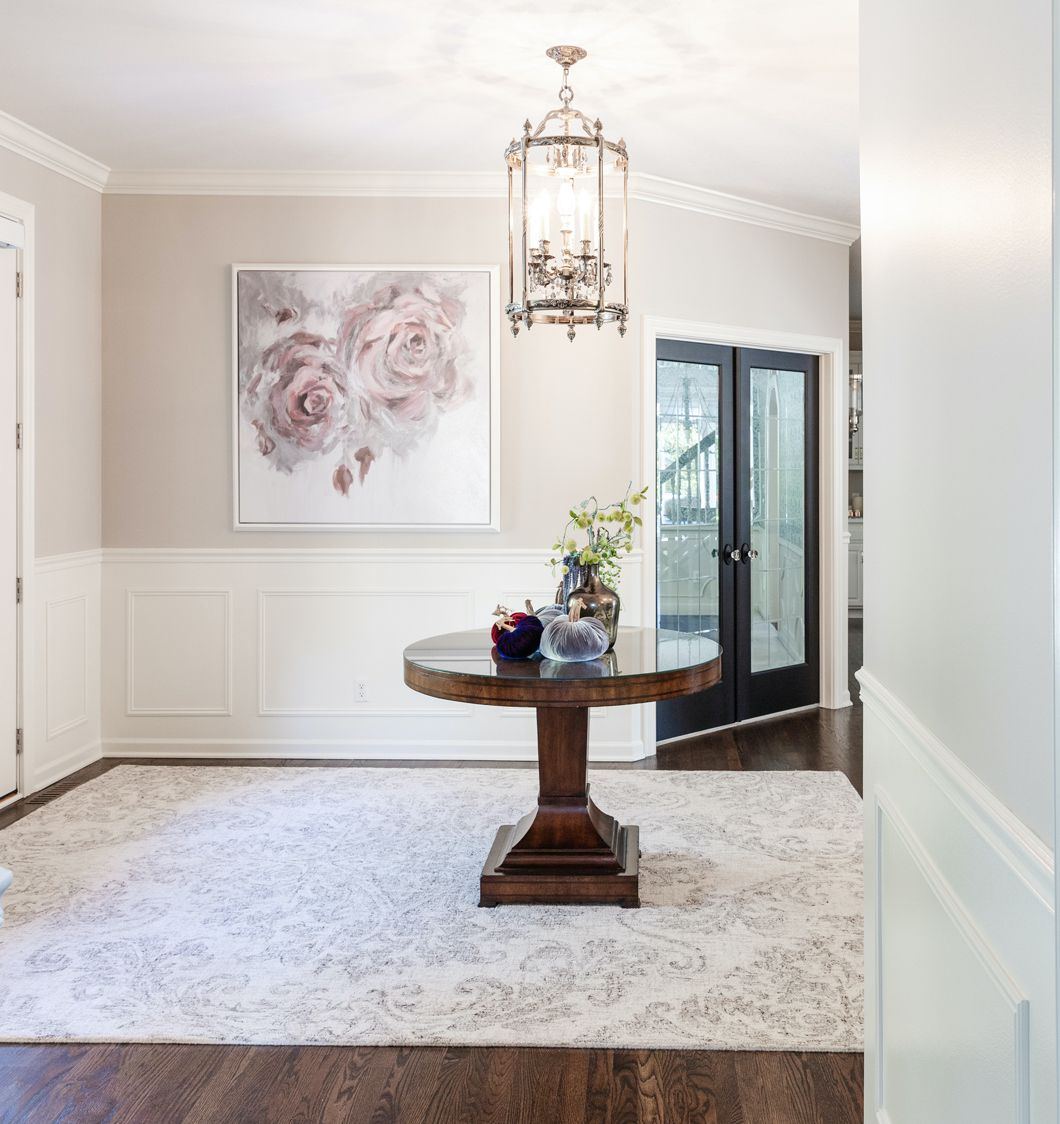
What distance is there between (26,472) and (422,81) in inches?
88.0

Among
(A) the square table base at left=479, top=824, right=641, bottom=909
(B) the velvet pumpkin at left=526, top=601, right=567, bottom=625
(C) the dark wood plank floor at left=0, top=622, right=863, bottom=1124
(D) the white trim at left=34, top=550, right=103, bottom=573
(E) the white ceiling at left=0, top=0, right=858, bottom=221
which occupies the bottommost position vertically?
(C) the dark wood plank floor at left=0, top=622, right=863, bottom=1124

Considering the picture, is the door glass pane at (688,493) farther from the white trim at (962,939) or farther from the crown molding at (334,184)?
the white trim at (962,939)

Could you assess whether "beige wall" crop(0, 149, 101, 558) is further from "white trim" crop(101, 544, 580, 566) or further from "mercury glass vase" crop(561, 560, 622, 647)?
"mercury glass vase" crop(561, 560, 622, 647)

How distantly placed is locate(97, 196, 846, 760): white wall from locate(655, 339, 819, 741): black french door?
41cm

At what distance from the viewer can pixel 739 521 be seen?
5.68 m

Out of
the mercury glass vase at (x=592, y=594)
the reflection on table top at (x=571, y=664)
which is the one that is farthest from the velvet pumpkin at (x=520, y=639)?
the mercury glass vase at (x=592, y=594)

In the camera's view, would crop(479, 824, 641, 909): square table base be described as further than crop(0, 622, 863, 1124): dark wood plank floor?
Yes

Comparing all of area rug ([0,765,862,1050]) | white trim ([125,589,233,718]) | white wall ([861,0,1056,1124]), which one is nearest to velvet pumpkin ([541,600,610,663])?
area rug ([0,765,862,1050])

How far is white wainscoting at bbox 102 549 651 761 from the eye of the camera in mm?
5039

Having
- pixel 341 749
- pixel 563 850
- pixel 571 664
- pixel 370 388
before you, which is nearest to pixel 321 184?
pixel 370 388

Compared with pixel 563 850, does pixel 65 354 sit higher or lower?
higher

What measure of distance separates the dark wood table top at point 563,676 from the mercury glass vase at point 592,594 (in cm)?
11

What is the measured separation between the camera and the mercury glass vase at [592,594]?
3.29m

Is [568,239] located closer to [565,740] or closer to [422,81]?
[422,81]
